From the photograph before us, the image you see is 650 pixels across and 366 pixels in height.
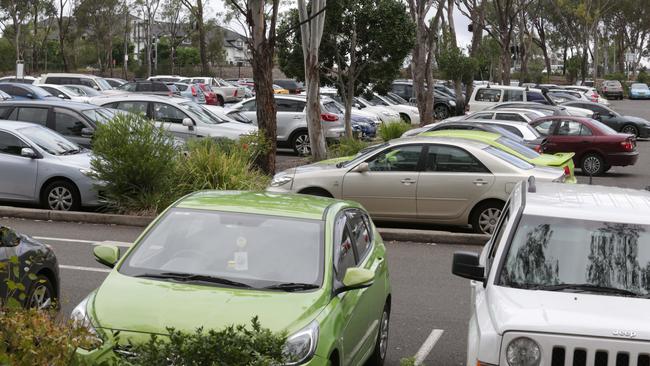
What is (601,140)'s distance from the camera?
80.9ft

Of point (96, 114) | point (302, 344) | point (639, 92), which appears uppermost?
point (639, 92)

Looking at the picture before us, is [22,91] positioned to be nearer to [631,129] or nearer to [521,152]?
[631,129]

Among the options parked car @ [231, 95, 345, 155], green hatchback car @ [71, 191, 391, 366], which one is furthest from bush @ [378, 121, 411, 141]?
green hatchback car @ [71, 191, 391, 366]

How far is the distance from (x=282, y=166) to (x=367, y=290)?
1555cm

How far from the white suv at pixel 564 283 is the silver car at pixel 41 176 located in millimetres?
9768

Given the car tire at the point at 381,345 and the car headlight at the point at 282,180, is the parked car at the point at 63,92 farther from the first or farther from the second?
the car tire at the point at 381,345

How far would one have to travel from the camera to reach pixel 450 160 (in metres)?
14.8

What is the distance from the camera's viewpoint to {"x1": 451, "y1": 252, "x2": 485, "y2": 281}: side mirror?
6.54 m

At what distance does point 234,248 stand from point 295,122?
2003cm

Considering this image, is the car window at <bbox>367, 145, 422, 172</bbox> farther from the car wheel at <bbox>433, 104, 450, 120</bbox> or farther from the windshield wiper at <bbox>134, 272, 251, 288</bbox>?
the car wheel at <bbox>433, 104, 450, 120</bbox>

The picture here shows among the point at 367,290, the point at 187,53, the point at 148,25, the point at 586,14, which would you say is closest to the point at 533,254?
the point at 367,290

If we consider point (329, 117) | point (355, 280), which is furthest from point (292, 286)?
point (329, 117)

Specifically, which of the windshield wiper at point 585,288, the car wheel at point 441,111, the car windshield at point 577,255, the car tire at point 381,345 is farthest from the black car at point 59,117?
the car wheel at point 441,111

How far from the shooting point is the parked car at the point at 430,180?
47.6 feet
